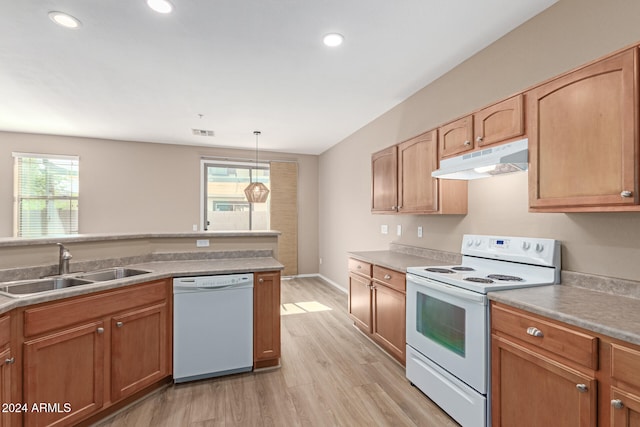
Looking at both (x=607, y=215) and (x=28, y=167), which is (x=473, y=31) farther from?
(x=28, y=167)

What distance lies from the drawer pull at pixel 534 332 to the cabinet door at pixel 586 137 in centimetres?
70

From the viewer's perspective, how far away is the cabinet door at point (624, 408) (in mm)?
1143

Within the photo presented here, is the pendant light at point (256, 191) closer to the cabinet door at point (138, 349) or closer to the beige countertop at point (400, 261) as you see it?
the beige countertop at point (400, 261)

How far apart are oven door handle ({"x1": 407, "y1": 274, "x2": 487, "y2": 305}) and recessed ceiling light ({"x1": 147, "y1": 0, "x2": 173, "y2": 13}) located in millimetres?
2562

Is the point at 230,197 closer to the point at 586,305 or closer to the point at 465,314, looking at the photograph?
the point at 465,314

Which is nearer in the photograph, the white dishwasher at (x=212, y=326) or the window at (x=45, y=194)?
the white dishwasher at (x=212, y=326)

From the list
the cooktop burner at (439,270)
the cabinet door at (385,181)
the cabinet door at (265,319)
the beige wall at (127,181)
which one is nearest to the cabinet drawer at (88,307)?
the cabinet door at (265,319)

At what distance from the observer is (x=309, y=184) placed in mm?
6793

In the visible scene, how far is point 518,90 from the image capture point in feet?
7.44

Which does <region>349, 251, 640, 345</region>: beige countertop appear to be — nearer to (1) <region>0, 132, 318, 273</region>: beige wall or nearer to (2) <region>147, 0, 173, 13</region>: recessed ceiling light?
(2) <region>147, 0, 173, 13</region>: recessed ceiling light

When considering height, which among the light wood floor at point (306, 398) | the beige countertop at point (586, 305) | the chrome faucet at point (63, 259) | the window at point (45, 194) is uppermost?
the window at point (45, 194)

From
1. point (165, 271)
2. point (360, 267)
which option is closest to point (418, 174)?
point (360, 267)

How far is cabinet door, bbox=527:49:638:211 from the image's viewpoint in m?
1.41

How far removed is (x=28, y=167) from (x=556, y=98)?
276 inches
